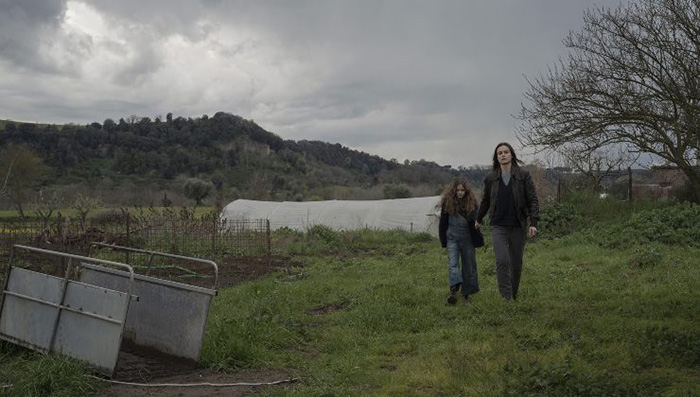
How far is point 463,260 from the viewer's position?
331 inches

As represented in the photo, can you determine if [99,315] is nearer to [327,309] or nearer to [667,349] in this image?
[327,309]

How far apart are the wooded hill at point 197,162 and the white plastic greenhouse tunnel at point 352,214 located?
2409 cm

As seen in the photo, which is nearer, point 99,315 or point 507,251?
point 99,315

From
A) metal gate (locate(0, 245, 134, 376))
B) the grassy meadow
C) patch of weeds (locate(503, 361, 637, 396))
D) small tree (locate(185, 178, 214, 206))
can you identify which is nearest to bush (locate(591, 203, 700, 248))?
the grassy meadow

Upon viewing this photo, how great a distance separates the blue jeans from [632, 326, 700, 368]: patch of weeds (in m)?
2.77

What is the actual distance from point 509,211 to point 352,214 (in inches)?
831

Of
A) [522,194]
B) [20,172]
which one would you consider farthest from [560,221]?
[20,172]

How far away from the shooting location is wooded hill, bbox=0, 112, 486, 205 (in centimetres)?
6419

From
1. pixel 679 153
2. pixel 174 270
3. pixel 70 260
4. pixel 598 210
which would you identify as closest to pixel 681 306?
pixel 679 153

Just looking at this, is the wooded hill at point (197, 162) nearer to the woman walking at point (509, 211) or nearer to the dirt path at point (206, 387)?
the woman walking at point (509, 211)

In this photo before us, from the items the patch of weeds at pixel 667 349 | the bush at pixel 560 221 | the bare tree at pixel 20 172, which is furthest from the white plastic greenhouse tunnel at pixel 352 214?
the patch of weeds at pixel 667 349

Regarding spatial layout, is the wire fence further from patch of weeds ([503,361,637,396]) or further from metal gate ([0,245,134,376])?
patch of weeds ([503,361,637,396])

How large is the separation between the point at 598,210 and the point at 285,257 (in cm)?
1021

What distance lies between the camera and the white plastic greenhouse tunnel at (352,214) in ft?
86.5
